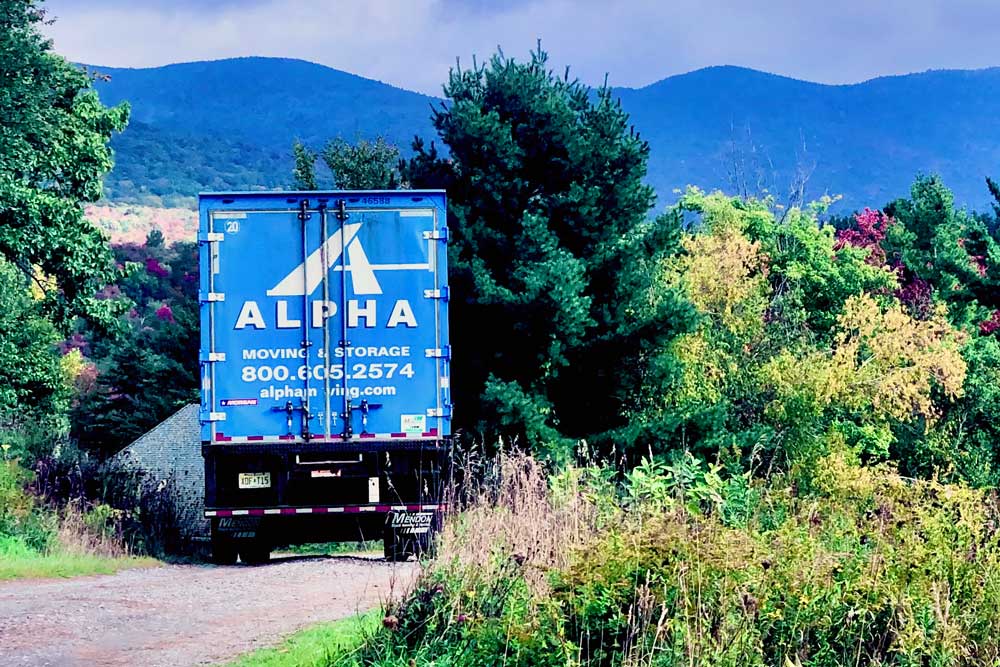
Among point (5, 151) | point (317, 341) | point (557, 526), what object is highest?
point (5, 151)

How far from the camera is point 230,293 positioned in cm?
1777

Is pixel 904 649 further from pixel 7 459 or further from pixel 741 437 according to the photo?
pixel 741 437

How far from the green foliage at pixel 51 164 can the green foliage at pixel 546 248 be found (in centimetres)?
657

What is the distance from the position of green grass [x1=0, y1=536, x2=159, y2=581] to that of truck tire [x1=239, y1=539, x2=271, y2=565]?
1196 mm

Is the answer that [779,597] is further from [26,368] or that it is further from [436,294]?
[26,368]

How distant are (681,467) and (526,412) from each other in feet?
50.8

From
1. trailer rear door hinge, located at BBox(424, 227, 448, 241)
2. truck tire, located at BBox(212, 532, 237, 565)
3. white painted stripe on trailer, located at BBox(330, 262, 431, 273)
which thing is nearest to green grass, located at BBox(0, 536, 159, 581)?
truck tire, located at BBox(212, 532, 237, 565)

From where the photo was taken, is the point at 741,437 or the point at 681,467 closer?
the point at 681,467

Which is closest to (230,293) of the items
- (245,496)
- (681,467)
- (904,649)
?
(245,496)

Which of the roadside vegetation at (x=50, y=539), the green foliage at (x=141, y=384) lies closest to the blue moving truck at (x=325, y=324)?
the roadside vegetation at (x=50, y=539)

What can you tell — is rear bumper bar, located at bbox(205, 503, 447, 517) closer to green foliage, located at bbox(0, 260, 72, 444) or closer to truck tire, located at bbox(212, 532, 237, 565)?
truck tire, located at bbox(212, 532, 237, 565)

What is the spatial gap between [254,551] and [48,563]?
3.58 m

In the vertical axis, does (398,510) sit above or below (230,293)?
below

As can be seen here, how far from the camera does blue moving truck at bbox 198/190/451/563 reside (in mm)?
17797
